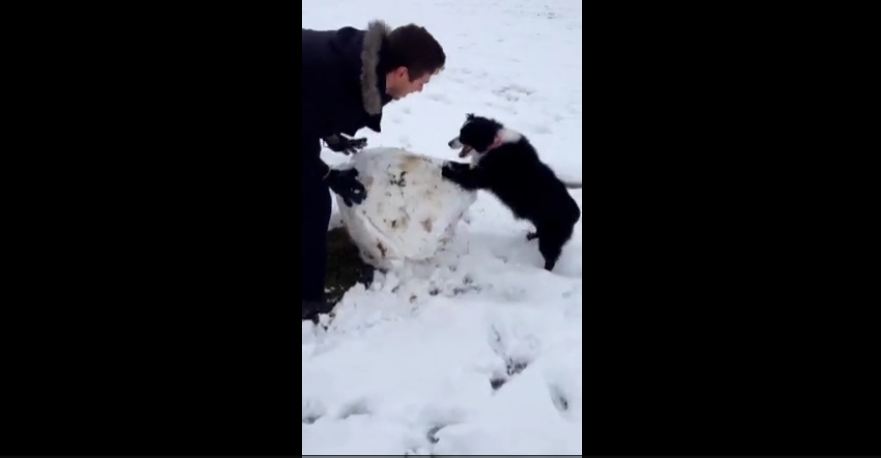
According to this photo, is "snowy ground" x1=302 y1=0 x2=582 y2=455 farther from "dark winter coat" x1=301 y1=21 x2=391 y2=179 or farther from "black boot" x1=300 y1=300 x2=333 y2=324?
"dark winter coat" x1=301 y1=21 x2=391 y2=179

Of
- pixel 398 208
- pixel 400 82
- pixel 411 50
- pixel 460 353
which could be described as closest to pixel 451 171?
pixel 398 208

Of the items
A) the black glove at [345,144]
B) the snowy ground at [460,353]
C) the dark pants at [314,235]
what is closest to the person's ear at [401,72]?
the dark pants at [314,235]

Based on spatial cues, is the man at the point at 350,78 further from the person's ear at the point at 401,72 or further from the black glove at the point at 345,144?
the black glove at the point at 345,144

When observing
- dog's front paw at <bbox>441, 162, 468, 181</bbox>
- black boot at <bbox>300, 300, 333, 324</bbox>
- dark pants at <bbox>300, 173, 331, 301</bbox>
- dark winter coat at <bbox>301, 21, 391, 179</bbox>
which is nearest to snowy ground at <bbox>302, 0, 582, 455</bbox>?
black boot at <bbox>300, 300, 333, 324</bbox>

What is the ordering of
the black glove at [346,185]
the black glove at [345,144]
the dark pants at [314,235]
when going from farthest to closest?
the black glove at [345,144]
the black glove at [346,185]
the dark pants at [314,235]

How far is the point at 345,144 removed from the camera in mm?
2992

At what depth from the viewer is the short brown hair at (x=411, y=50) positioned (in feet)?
6.97

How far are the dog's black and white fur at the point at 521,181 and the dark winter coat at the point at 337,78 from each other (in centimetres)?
76

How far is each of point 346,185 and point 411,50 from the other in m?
0.71

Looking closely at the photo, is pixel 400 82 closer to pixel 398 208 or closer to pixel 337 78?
pixel 337 78
